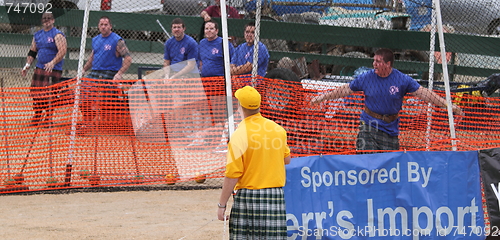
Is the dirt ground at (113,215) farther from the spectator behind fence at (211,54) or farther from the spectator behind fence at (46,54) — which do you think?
the spectator behind fence at (211,54)

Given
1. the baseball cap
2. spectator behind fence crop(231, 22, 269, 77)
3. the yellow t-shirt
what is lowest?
the yellow t-shirt

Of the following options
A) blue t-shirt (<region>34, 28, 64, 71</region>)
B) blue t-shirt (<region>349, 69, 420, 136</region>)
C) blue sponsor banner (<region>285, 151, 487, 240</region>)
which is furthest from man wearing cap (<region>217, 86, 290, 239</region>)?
blue t-shirt (<region>34, 28, 64, 71</region>)

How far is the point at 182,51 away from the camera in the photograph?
9992 millimetres

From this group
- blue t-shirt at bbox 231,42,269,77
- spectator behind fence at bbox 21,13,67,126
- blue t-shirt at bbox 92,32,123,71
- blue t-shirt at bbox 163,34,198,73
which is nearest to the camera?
blue t-shirt at bbox 231,42,269,77

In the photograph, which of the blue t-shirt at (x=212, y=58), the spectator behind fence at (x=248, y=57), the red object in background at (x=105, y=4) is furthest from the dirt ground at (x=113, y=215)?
the red object in background at (x=105, y=4)

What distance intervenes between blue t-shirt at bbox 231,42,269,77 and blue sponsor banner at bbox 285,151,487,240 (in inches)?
133

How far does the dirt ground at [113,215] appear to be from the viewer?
6430 mm

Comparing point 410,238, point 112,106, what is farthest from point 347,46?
point 410,238

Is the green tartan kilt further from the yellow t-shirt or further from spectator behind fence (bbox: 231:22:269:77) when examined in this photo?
spectator behind fence (bbox: 231:22:269:77)

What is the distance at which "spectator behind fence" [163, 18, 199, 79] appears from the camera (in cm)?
995

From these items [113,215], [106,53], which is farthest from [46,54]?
[113,215]

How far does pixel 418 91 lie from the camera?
718 centimetres

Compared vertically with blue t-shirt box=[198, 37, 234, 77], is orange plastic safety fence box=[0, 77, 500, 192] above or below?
below

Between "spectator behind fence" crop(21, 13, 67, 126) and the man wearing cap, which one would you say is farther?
"spectator behind fence" crop(21, 13, 67, 126)
